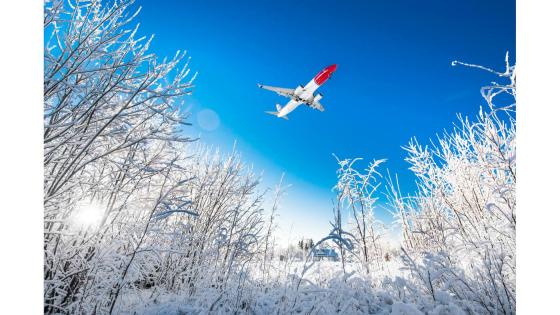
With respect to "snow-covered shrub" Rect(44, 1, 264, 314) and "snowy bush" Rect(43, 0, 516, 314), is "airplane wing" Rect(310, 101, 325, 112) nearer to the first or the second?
"snowy bush" Rect(43, 0, 516, 314)

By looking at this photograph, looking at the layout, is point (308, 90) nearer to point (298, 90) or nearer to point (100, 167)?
point (298, 90)

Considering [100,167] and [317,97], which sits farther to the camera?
[317,97]

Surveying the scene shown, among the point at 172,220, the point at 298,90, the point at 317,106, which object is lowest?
the point at 172,220

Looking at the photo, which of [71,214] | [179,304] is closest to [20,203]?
[71,214]

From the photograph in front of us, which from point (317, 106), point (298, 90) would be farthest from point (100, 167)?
point (317, 106)

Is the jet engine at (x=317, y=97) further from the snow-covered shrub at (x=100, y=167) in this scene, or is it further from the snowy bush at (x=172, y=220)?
the snow-covered shrub at (x=100, y=167)

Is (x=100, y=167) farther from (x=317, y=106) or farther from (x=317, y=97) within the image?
(x=317, y=106)

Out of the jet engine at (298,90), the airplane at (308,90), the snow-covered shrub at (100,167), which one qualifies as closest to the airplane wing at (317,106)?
the airplane at (308,90)

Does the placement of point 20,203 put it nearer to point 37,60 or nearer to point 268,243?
point 37,60

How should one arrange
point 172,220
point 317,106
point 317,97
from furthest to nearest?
point 317,106 < point 317,97 < point 172,220

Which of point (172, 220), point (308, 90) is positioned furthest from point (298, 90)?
point (172, 220)

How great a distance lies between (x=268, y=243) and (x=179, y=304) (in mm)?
1383

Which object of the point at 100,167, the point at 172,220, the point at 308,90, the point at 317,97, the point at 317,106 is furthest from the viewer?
the point at 317,106

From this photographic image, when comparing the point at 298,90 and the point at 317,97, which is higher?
the point at 317,97
